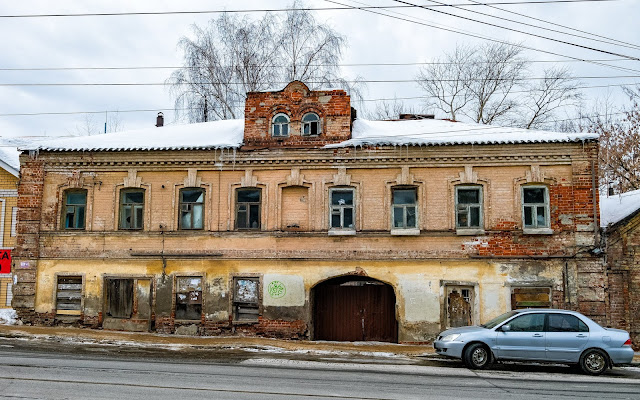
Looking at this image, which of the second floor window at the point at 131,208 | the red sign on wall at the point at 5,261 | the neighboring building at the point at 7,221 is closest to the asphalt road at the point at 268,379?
the second floor window at the point at 131,208

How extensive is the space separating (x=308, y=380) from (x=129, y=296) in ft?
33.5

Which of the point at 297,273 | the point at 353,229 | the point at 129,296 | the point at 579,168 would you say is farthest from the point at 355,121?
the point at 129,296

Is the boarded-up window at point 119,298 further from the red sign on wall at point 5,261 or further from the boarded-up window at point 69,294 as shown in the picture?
the red sign on wall at point 5,261

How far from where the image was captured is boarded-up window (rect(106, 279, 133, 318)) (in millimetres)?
19672

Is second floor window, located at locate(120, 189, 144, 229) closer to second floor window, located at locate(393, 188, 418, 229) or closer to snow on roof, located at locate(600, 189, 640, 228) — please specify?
second floor window, located at locate(393, 188, 418, 229)

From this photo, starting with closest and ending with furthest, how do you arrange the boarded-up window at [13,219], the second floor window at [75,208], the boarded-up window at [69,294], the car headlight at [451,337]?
the car headlight at [451,337] < the boarded-up window at [69,294] < the second floor window at [75,208] < the boarded-up window at [13,219]

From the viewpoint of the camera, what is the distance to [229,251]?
63.7ft

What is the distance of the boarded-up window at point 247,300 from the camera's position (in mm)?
19172

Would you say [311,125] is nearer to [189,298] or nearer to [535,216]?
[189,298]

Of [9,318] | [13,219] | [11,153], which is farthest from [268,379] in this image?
[11,153]

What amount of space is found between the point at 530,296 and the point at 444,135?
228 inches

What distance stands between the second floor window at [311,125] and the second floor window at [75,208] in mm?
7899

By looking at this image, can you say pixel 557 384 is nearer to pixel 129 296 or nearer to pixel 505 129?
pixel 505 129

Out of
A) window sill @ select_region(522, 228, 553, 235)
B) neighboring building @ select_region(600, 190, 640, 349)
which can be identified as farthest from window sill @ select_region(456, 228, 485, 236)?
neighboring building @ select_region(600, 190, 640, 349)
